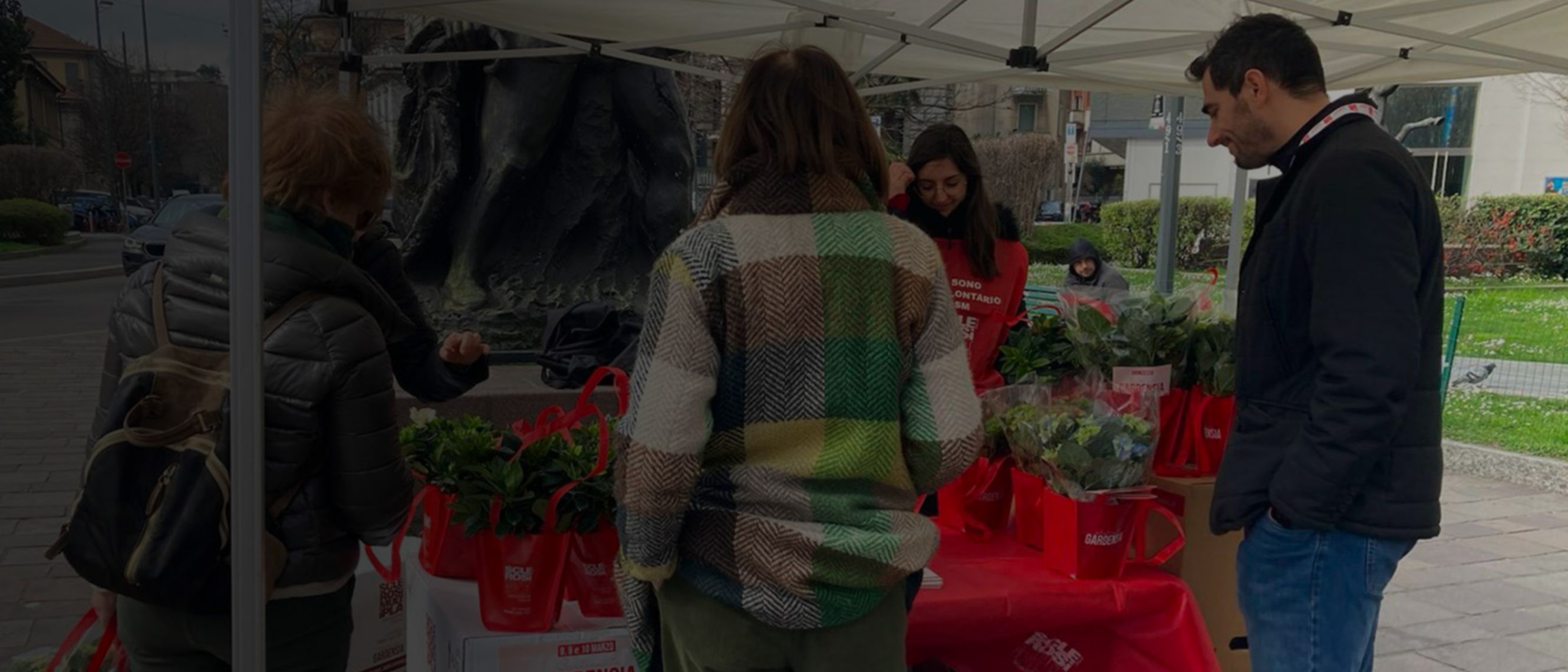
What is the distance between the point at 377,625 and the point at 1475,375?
28.4 ft

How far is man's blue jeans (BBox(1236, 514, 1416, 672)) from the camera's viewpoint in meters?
2.05

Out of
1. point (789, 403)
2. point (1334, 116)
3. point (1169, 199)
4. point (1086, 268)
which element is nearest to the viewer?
point (789, 403)

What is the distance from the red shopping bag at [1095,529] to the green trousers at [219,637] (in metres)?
1.46

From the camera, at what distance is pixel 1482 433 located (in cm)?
776

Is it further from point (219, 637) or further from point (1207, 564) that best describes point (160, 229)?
point (1207, 564)

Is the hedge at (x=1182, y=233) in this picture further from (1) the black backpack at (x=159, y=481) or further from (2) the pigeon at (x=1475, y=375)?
(1) the black backpack at (x=159, y=481)

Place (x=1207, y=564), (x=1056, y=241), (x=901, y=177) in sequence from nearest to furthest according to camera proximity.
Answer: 1. (x=1207, y=564)
2. (x=901, y=177)
3. (x=1056, y=241)

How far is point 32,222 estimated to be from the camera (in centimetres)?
154

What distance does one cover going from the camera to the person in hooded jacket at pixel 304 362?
5.58 ft

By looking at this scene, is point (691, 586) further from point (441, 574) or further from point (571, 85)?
point (571, 85)

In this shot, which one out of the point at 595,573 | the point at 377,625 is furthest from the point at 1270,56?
the point at 377,625

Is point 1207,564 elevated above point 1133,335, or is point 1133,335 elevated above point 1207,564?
point 1133,335

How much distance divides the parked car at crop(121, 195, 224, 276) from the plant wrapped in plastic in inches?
67.2

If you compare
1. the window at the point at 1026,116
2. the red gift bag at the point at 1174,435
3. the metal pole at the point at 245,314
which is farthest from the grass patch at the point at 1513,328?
the window at the point at 1026,116
